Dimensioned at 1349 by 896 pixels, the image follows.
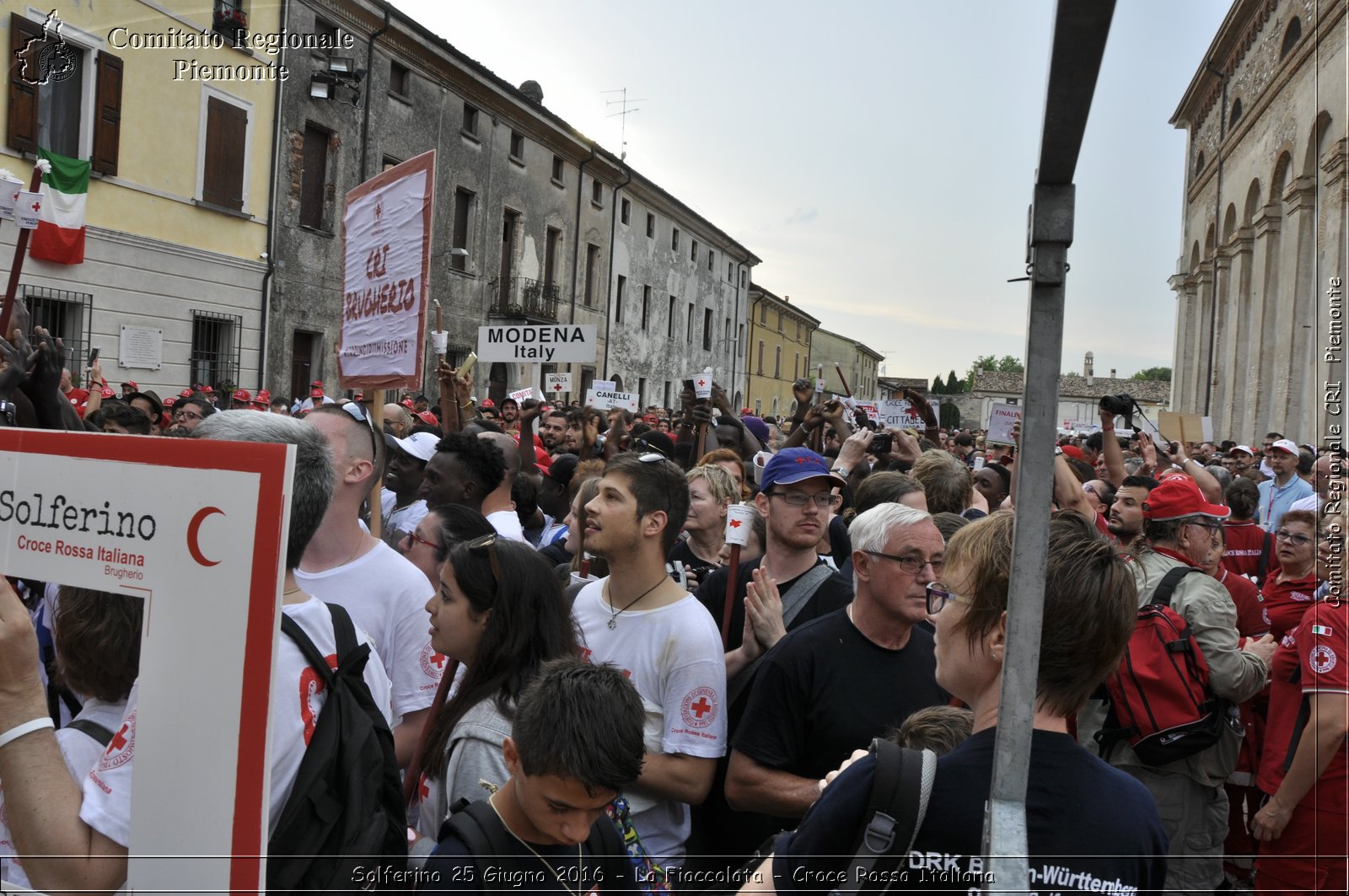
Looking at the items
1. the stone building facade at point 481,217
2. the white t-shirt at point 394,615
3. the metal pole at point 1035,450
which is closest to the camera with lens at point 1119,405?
the white t-shirt at point 394,615

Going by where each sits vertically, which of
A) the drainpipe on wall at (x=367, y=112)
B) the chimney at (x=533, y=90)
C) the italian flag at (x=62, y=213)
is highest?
the chimney at (x=533, y=90)

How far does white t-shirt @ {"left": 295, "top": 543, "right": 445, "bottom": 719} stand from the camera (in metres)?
3.27

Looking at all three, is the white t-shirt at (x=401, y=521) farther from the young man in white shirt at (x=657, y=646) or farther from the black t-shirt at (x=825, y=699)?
the black t-shirt at (x=825, y=699)

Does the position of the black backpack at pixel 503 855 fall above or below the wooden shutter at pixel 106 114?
below

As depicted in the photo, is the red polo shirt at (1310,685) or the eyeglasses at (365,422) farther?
the eyeglasses at (365,422)

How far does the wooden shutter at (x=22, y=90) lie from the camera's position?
Answer: 1438 centimetres

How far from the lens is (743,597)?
4289 mm

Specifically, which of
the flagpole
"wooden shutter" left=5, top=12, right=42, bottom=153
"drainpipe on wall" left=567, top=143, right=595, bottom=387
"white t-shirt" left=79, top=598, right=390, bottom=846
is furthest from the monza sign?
"drainpipe on wall" left=567, top=143, right=595, bottom=387

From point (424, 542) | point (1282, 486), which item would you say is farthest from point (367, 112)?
point (424, 542)

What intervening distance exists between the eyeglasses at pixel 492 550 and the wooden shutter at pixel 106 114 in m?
15.8

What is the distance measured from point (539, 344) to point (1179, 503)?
5.24 meters

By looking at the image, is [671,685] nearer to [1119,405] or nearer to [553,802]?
[553,802]

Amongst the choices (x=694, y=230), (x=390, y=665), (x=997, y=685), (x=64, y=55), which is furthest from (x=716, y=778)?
(x=694, y=230)

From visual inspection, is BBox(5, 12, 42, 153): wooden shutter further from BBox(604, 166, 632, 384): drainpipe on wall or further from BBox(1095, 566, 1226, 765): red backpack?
BBox(604, 166, 632, 384): drainpipe on wall
